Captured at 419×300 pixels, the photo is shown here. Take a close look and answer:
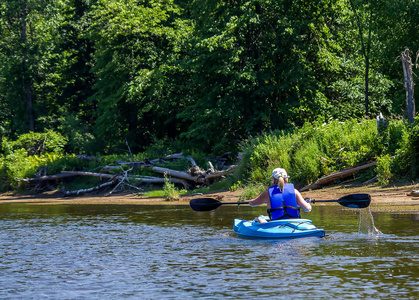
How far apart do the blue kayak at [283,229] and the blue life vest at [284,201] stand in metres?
0.25

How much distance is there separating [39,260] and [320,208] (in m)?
10.1

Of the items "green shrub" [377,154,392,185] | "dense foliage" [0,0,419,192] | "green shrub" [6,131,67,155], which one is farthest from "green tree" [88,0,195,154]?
"green shrub" [377,154,392,185]

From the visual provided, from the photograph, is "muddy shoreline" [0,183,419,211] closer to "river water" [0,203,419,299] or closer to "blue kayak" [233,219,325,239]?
"river water" [0,203,419,299]

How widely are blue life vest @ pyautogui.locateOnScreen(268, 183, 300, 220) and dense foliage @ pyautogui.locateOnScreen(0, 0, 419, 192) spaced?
928cm

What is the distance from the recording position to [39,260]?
10.4 meters

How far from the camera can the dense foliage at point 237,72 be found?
27828 mm

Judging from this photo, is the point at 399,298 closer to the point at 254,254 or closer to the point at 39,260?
the point at 254,254

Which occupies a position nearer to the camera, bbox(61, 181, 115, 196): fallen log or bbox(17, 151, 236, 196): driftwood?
bbox(17, 151, 236, 196): driftwood

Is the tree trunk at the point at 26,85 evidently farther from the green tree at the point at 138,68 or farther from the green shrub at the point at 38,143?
the green tree at the point at 138,68

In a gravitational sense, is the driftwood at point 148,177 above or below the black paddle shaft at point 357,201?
above

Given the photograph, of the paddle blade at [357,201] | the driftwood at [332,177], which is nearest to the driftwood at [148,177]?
the driftwood at [332,177]

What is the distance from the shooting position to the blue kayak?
1125 centimetres

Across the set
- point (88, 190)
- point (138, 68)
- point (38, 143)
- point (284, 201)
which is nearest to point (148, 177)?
point (88, 190)

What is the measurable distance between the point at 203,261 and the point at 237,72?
60.9ft
